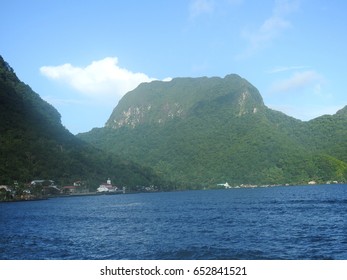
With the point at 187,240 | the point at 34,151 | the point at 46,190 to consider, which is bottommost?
the point at 187,240

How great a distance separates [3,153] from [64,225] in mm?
94396

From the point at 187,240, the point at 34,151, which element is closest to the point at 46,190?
the point at 34,151

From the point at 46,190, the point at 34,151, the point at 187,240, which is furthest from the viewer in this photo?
the point at 34,151

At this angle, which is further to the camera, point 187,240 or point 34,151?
point 34,151

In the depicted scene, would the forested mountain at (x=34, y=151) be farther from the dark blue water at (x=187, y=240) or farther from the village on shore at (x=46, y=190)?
the dark blue water at (x=187, y=240)

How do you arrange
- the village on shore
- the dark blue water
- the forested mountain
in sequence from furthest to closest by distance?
the forested mountain, the village on shore, the dark blue water

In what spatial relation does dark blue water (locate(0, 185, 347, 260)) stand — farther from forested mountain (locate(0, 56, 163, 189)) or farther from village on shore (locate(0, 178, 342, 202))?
forested mountain (locate(0, 56, 163, 189))

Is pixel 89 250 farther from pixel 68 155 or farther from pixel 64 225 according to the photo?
pixel 68 155

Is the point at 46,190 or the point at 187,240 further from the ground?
the point at 46,190

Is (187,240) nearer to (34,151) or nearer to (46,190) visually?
(46,190)

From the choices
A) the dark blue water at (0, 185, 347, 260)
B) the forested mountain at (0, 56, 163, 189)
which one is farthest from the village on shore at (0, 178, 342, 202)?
the dark blue water at (0, 185, 347, 260)

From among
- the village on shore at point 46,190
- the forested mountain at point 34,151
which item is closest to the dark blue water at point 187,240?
the village on shore at point 46,190
